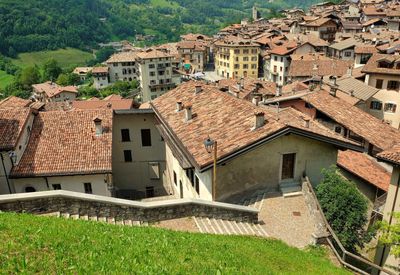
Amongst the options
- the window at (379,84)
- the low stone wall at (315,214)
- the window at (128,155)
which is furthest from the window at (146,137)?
the window at (379,84)

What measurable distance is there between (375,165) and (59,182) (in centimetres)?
2371

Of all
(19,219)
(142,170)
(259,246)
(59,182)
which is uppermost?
(19,219)

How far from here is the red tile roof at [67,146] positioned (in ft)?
75.3

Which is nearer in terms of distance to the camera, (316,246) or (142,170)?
(316,246)

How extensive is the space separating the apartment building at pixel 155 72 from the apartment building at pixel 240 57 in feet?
56.9

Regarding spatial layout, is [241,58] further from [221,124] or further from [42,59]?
[42,59]

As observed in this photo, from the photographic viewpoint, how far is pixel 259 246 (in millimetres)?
13805

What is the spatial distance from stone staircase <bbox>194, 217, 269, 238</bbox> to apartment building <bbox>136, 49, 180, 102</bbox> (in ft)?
304

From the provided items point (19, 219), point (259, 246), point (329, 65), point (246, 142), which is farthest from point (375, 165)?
point (329, 65)

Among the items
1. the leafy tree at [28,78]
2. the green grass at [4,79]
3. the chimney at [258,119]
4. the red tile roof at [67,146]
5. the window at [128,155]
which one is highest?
the chimney at [258,119]

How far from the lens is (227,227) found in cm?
1700

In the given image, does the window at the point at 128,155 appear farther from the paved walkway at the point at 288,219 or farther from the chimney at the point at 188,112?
the paved walkway at the point at 288,219

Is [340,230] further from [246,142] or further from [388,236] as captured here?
[246,142]

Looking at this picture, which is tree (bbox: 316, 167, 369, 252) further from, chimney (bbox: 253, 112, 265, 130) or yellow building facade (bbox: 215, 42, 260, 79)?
yellow building facade (bbox: 215, 42, 260, 79)
